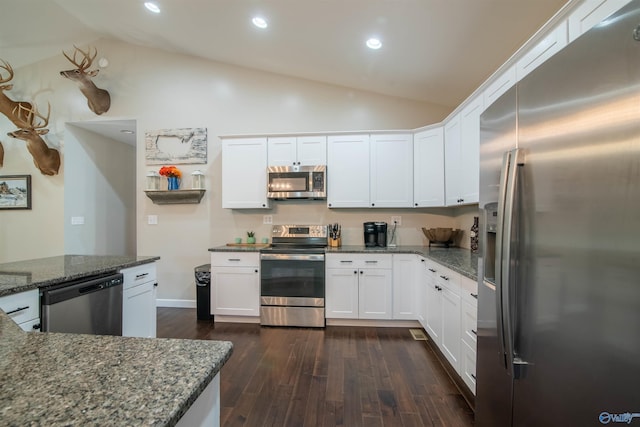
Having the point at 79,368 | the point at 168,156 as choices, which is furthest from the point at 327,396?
the point at 168,156

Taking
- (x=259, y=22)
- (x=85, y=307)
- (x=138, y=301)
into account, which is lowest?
(x=138, y=301)

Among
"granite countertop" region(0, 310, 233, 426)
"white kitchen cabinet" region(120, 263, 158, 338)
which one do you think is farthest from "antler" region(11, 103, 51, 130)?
"granite countertop" region(0, 310, 233, 426)

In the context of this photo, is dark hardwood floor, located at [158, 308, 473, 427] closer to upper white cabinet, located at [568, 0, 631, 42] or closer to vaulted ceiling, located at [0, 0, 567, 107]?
upper white cabinet, located at [568, 0, 631, 42]

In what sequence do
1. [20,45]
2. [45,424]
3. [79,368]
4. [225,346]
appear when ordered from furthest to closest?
[20,45] < [225,346] < [79,368] < [45,424]

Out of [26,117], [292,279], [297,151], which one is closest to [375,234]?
[292,279]

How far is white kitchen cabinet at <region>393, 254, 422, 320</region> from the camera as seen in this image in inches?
118

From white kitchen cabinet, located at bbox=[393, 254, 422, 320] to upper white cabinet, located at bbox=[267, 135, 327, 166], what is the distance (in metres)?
1.58

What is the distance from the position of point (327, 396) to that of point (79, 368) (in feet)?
5.57

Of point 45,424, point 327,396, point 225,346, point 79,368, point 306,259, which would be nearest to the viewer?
point 45,424

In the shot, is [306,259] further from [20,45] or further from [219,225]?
[20,45]

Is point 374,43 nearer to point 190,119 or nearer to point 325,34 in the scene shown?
point 325,34

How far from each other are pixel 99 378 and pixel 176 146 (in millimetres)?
3912

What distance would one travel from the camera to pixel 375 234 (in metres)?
3.47

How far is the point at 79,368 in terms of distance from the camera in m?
0.65
